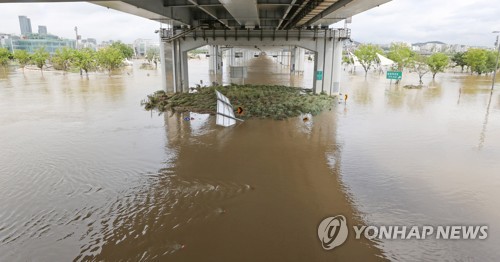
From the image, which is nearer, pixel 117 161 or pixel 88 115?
pixel 117 161

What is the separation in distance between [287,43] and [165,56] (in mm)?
11518

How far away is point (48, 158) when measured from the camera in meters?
12.9

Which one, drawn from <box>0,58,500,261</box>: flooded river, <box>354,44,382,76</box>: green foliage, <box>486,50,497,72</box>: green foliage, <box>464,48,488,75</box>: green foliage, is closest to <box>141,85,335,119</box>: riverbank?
<box>0,58,500,261</box>: flooded river

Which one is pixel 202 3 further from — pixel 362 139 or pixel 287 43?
pixel 287 43

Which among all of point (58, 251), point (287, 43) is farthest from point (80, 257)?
point (287, 43)

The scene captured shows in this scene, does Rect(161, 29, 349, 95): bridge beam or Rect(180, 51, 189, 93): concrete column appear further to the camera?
Rect(180, 51, 189, 93): concrete column

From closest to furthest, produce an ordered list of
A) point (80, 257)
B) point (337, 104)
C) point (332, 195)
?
point (80, 257) → point (332, 195) → point (337, 104)

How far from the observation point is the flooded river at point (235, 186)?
7.40 metres

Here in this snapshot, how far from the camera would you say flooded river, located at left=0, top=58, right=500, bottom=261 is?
7.40 meters

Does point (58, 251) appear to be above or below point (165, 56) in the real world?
below

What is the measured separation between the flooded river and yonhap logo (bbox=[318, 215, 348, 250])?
184 mm

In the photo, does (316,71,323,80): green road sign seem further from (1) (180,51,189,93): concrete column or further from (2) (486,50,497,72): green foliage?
(2) (486,50,497,72): green foliage

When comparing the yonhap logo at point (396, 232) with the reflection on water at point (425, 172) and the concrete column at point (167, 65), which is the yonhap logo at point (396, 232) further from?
Result: the concrete column at point (167, 65)

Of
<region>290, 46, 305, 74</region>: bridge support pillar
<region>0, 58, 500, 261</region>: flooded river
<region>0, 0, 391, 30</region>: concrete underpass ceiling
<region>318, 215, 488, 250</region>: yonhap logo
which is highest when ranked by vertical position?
<region>0, 0, 391, 30</region>: concrete underpass ceiling
